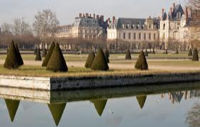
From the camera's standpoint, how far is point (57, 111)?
991 cm

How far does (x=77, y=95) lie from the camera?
496 inches

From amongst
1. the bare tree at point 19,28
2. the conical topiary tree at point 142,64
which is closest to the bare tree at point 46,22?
the bare tree at point 19,28

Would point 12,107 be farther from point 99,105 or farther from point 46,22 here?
point 46,22

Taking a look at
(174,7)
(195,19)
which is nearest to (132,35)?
(174,7)

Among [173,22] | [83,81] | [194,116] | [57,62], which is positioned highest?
[173,22]

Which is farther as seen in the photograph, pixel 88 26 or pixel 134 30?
pixel 88 26

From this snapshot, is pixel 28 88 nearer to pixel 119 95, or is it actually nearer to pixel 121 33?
pixel 119 95

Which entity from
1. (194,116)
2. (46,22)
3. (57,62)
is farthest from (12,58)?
(46,22)

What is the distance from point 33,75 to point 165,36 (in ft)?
213

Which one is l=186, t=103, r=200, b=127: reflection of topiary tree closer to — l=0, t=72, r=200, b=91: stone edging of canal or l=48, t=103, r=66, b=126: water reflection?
l=48, t=103, r=66, b=126: water reflection

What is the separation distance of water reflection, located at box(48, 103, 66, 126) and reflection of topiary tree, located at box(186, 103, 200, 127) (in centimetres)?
274

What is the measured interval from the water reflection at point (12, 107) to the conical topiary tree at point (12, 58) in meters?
4.12

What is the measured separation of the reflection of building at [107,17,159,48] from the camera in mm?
78688

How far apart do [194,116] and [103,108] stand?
2271 millimetres
